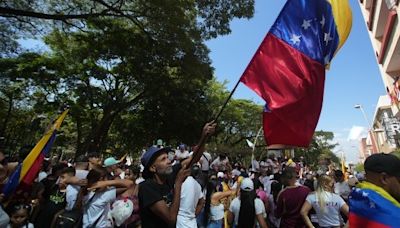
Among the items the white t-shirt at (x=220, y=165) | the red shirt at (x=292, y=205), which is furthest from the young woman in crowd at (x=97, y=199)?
the white t-shirt at (x=220, y=165)

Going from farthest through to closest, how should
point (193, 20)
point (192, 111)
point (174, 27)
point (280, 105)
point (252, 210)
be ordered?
point (192, 111) < point (193, 20) < point (174, 27) < point (252, 210) < point (280, 105)

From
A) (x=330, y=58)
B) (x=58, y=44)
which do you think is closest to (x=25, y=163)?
(x=330, y=58)

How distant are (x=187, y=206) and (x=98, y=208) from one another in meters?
1.14

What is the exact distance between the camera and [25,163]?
4.53 m

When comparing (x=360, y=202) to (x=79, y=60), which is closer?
(x=360, y=202)

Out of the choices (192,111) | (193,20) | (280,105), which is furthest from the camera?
(192,111)

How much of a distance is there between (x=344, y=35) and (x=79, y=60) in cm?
1612

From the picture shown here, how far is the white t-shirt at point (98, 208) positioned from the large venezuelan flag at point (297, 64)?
7.11ft

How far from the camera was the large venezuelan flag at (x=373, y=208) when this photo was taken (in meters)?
2.04

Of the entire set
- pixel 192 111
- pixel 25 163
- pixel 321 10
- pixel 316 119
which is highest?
pixel 192 111

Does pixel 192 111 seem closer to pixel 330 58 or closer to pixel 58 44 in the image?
pixel 58 44

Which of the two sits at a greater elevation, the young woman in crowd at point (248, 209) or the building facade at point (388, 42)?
the building facade at point (388, 42)

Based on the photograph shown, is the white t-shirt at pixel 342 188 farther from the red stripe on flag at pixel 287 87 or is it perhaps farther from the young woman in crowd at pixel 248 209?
the red stripe on flag at pixel 287 87

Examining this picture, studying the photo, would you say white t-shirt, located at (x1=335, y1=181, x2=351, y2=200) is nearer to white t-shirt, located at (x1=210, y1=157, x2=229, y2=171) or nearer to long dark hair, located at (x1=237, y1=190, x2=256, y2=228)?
long dark hair, located at (x1=237, y1=190, x2=256, y2=228)
